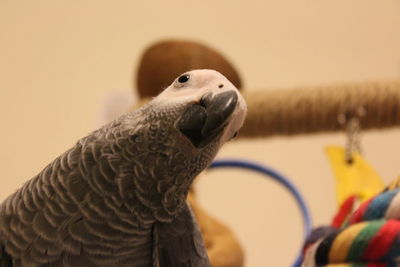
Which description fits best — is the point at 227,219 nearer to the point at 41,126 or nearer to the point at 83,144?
the point at 41,126

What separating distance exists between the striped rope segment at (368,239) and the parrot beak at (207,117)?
0.72ft

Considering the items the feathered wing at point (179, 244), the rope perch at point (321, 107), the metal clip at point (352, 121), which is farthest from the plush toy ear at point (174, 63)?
the feathered wing at point (179, 244)

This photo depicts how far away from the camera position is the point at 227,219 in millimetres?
1783

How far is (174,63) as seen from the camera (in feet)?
3.52

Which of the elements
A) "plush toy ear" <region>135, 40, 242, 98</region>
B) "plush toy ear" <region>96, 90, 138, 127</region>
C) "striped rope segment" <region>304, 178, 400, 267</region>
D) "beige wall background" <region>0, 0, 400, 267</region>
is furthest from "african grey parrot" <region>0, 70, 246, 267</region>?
"beige wall background" <region>0, 0, 400, 267</region>

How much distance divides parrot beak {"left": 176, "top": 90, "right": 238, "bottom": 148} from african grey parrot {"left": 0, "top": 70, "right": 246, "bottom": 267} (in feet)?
0.06

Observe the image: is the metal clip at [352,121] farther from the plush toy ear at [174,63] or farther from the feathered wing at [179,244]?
the feathered wing at [179,244]

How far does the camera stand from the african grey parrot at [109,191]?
54cm

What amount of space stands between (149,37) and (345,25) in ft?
2.64

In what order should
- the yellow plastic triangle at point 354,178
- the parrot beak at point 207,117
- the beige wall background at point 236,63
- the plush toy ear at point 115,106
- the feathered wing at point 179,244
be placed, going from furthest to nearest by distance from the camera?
the beige wall background at point 236,63 → the plush toy ear at point 115,106 → the yellow plastic triangle at point 354,178 → the feathered wing at point 179,244 → the parrot beak at point 207,117

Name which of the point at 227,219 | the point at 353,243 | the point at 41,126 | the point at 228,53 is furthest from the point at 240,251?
the point at 228,53

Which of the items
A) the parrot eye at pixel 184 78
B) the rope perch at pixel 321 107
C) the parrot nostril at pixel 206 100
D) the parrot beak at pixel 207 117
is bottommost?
the rope perch at pixel 321 107

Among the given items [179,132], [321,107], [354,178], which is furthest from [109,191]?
[321,107]

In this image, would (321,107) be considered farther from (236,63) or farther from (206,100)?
(236,63)
